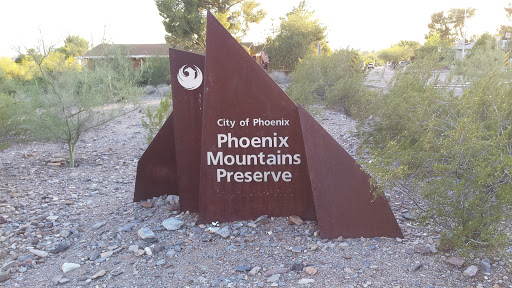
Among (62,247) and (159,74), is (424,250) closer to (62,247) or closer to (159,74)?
(62,247)

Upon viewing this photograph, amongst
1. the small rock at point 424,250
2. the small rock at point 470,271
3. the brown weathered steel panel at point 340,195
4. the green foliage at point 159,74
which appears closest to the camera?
the small rock at point 470,271

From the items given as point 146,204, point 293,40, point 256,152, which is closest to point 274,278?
point 256,152

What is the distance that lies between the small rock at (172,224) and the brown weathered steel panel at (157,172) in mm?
966

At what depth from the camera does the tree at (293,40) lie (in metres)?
33.9

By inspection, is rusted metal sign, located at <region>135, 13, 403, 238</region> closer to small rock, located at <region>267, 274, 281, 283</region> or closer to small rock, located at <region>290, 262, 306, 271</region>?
small rock, located at <region>290, 262, 306, 271</region>

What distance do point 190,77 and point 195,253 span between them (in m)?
2.02

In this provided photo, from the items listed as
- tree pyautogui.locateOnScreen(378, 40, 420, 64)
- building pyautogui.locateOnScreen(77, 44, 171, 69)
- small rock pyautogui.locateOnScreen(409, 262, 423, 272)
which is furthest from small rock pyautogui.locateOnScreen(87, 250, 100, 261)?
tree pyautogui.locateOnScreen(378, 40, 420, 64)

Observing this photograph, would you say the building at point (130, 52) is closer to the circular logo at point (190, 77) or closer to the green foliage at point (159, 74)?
the green foliage at point (159, 74)

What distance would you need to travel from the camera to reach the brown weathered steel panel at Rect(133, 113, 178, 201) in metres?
5.87

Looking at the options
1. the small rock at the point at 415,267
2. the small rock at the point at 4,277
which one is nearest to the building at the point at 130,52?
the small rock at the point at 4,277

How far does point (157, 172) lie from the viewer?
6.00 metres

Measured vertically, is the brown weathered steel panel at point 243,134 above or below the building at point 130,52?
below

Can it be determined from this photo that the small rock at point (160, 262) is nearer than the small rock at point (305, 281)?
No

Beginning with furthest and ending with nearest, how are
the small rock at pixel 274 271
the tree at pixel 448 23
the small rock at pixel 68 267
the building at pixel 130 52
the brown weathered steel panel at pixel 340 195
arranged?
the tree at pixel 448 23, the building at pixel 130 52, the brown weathered steel panel at pixel 340 195, the small rock at pixel 68 267, the small rock at pixel 274 271
